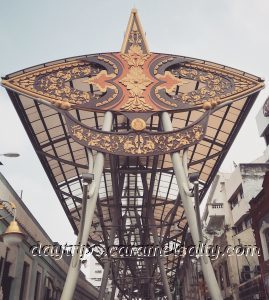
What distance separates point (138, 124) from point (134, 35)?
464 cm

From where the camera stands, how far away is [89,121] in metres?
17.3

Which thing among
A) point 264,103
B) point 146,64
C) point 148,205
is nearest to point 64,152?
point 148,205

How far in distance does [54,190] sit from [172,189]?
7873mm

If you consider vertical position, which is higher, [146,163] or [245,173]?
[245,173]

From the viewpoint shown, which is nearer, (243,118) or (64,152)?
(243,118)

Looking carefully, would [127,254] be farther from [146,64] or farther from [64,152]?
[146,64]

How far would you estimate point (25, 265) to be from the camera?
16750 mm

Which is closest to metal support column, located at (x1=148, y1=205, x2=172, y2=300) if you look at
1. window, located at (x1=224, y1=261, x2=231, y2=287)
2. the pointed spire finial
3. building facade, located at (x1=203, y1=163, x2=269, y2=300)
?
building facade, located at (x1=203, y1=163, x2=269, y2=300)

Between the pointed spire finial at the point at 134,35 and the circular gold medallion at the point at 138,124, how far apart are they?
3.40 meters

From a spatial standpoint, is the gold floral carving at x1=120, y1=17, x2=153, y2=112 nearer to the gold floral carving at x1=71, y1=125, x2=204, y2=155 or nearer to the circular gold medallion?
the circular gold medallion

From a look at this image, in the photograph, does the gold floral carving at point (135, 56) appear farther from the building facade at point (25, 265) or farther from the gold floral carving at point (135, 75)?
the building facade at point (25, 265)

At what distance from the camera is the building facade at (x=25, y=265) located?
13.6 m

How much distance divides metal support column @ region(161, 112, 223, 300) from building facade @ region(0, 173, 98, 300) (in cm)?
577

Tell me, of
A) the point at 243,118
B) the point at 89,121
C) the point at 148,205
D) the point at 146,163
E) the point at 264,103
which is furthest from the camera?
the point at 264,103
